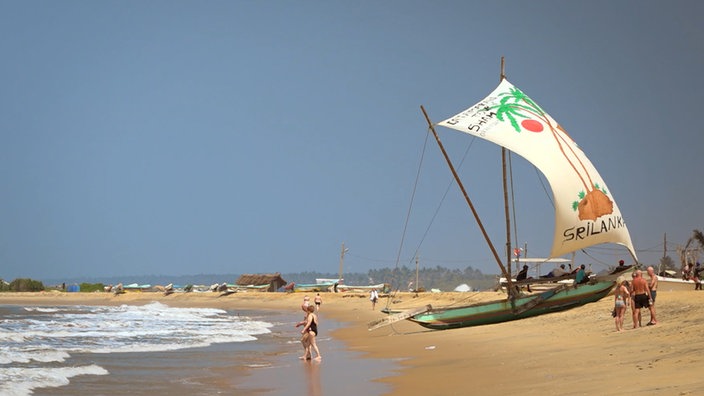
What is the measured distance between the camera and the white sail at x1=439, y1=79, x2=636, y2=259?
80.6ft

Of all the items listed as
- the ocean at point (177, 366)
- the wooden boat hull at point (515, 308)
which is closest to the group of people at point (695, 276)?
the wooden boat hull at point (515, 308)

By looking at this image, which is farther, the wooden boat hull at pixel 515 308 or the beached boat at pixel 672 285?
the beached boat at pixel 672 285

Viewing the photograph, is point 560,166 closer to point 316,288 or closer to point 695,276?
point 695,276

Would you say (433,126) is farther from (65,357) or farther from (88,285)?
(88,285)

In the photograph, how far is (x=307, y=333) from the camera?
18234 mm

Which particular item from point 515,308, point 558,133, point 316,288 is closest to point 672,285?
point 558,133

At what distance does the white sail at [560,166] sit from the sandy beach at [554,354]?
221 cm

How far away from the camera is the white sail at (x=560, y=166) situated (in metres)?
Answer: 24.6

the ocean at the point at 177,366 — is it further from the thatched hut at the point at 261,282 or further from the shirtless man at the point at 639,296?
the thatched hut at the point at 261,282

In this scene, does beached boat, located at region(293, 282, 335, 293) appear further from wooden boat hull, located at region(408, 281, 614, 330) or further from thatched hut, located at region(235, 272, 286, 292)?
wooden boat hull, located at region(408, 281, 614, 330)

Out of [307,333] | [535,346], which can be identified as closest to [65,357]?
[307,333]

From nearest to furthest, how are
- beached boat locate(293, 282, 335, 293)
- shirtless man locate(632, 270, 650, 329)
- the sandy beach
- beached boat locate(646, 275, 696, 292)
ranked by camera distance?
the sandy beach
shirtless man locate(632, 270, 650, 329)
beached boat locate(646, 275, 696, 292)
beached boat locate(293, 282, 335, 293)

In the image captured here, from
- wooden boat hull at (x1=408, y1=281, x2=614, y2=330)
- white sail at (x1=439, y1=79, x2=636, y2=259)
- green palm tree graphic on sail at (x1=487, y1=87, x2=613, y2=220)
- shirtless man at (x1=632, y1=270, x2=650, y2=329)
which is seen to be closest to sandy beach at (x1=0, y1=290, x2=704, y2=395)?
wooden boat hull at (x1=408, y1=281, x2=614, y2=330)

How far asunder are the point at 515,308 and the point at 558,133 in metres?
6.21
